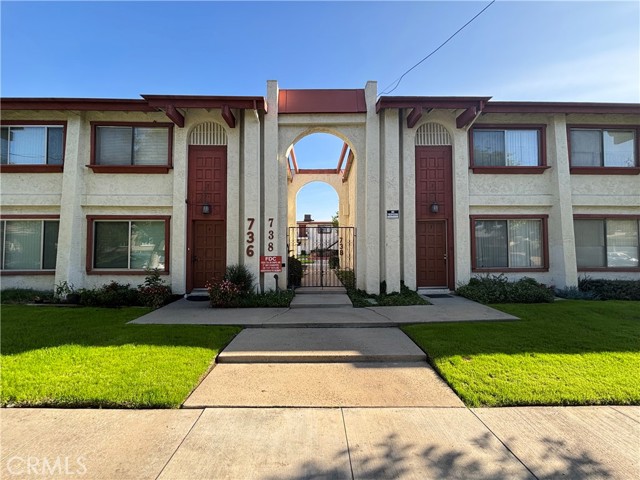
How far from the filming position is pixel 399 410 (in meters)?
3.33

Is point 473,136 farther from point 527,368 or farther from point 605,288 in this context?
point 527,368

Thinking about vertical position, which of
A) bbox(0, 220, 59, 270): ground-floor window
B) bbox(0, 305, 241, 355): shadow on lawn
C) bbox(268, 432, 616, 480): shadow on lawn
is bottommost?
bbox(268, 432, 616, 480): shadow on lawn

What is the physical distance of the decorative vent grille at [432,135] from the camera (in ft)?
32.2

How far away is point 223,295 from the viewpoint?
25.6 ft

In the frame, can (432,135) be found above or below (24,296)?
above

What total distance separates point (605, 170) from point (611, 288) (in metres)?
3.91

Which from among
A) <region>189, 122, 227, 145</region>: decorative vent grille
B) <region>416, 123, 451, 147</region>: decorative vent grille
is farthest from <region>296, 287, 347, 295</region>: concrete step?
<region>416, 123, 451, 147</region>: decorative vent grille

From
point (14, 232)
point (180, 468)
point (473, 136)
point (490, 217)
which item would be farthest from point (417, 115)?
point (14, 232)

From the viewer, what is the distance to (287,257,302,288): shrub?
403 inches

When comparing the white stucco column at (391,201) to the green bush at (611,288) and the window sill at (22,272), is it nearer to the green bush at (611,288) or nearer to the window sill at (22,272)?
the green bush at (611,288)

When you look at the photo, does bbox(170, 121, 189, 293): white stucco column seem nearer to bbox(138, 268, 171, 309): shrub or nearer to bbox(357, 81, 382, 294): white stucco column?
bbox(138, 268, 171, 309): shrub

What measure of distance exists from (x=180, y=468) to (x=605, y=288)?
1212 cm

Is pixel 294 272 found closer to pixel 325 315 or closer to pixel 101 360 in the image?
pixel 325 315

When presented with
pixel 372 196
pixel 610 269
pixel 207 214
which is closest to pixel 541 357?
pixel 372 196
